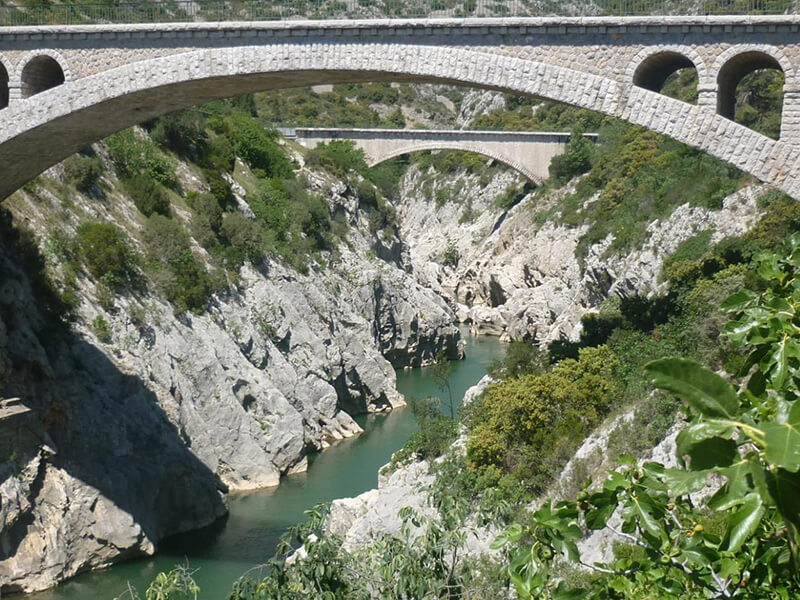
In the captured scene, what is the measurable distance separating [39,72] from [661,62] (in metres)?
11.5

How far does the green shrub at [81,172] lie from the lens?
82.0 ft

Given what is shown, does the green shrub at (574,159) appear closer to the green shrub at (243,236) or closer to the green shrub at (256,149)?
the green shrub at (256,149)

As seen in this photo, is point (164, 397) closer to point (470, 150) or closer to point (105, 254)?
point (105, 254)

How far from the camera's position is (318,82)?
2002cm

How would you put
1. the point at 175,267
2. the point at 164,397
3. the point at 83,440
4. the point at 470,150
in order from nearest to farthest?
1. the point at 83,440
2. the point at 164,397
3. the point at 175,267
4. the point at 470,150

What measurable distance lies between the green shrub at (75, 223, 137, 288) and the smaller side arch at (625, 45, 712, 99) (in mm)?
12366

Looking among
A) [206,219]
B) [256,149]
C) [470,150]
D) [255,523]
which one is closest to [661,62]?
[255,523]

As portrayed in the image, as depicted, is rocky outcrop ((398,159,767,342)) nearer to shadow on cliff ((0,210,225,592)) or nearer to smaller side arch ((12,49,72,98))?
shadow on cliff ((0,210,225,592))

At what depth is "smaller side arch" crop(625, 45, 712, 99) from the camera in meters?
15.8

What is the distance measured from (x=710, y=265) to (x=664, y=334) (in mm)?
3637

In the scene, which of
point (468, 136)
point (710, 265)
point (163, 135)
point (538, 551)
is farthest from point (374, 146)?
point (538, 551)

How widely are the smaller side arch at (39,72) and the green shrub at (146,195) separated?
6696 mm

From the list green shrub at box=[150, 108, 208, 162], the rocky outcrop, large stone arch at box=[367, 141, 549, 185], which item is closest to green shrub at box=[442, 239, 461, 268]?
the rocky outcrop

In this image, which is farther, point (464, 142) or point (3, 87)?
point (464, 142)
